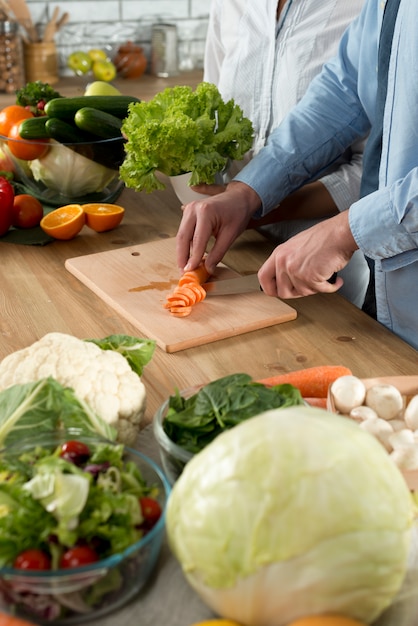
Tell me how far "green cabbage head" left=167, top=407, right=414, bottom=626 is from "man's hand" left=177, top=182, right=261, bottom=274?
36.0 inches

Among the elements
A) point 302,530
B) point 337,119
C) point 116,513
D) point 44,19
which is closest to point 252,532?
point 302,530

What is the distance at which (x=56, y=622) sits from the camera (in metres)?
0.76

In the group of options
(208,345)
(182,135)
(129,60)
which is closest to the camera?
(208,345)

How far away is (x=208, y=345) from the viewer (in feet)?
4.66

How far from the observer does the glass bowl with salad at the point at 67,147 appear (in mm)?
1943

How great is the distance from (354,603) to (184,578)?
20cm

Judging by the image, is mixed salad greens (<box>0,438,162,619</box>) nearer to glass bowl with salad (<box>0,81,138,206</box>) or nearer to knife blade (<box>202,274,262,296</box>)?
knife blade (<box>202,274,262,296</box>)

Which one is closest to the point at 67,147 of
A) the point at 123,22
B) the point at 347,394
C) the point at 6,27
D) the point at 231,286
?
the point at 231,286

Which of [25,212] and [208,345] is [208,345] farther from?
[25,212]

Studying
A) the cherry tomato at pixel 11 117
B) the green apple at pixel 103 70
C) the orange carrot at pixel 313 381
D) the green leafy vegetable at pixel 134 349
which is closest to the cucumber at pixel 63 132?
the cherry tomato at pixel 11 117

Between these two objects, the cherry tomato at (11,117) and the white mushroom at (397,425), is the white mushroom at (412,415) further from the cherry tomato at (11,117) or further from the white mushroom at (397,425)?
the cherry tomato at (11,117)

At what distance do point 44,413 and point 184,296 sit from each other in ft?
1.95

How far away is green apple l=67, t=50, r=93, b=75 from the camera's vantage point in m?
3.67

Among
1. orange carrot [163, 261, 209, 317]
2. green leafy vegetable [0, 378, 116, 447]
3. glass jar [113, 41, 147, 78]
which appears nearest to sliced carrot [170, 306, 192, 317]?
orange carrot [163, 261, 209, 317]
